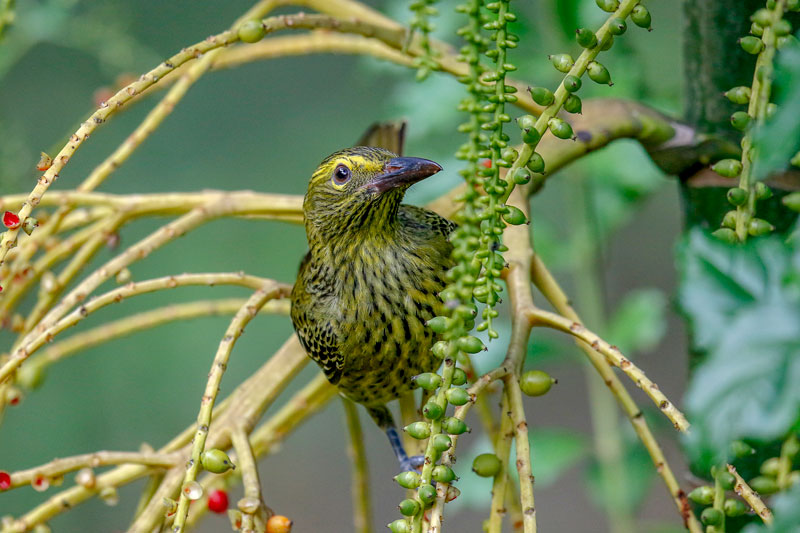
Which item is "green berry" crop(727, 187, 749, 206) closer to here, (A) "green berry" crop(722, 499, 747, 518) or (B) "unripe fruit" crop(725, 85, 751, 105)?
(B) "unripe fruit" crop(725, 85, 751, 105)

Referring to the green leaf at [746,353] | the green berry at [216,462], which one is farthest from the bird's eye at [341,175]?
the green leaf at [746,353]

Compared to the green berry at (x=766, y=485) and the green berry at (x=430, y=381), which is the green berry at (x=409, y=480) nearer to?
the green berry at (x=430, y=381)

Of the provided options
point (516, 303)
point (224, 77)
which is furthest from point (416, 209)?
point (224, 77)

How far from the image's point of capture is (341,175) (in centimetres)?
161

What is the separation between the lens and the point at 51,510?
1126mm

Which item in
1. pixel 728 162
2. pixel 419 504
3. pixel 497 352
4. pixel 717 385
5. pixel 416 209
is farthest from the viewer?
pixel 497 352

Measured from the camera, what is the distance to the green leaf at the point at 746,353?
524 mm

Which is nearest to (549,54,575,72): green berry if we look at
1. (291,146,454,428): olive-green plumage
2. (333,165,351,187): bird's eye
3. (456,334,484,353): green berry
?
(456,334,484,353): green berry

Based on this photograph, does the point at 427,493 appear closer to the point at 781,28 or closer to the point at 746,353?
the point at 746,353

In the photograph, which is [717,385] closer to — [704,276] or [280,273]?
[704,276]

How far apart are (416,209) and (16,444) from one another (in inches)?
134

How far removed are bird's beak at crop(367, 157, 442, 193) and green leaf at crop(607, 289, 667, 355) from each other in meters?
0.73

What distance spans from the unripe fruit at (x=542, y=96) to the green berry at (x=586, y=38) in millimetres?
56

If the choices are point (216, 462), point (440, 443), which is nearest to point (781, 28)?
point (440, 443)
